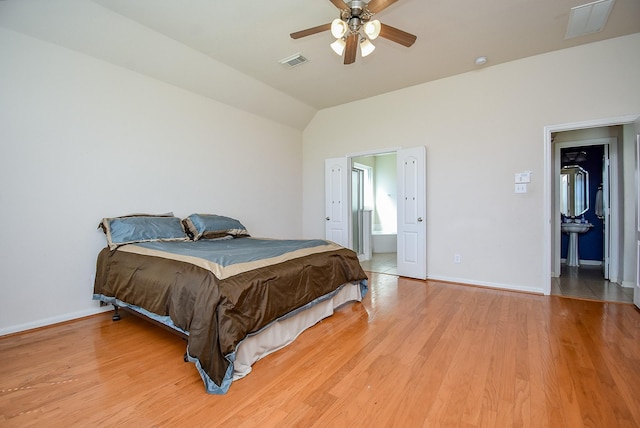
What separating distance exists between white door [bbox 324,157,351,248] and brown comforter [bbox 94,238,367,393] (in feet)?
7.21

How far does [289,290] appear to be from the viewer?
7.36 ft

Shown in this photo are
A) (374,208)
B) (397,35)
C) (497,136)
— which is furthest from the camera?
(374,208)

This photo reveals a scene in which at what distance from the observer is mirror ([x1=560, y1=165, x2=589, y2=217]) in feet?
16.7

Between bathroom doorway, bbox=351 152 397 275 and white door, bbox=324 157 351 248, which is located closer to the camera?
white door, bbox=324 157 351 248

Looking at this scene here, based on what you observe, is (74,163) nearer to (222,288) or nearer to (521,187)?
(222,288)

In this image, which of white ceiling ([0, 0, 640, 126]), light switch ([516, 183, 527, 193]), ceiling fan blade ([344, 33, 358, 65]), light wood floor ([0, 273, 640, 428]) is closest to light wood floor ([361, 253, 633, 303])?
light wood floor ([0, 273, 640, 428])

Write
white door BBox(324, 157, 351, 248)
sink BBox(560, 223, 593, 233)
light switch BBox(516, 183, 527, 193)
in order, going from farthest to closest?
white door BBox(324, 157, 351, 248) → sink BBox(560, 223, 593, 233) → light switch BBox(516, 183, 527, 193)

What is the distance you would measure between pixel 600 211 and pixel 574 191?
53cm

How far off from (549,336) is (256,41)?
400cm

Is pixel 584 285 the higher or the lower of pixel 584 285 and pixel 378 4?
the lower

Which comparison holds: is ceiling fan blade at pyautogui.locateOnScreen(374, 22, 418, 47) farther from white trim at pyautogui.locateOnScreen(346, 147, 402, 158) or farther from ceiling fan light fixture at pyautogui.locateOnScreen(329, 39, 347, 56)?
white trim at pyautogui.locateOnScreen(346, 147, 402, 158)

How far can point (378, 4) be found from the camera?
81.1 inches

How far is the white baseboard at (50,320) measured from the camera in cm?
244

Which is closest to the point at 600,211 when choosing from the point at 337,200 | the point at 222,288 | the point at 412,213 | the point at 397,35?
the point at 412,213
